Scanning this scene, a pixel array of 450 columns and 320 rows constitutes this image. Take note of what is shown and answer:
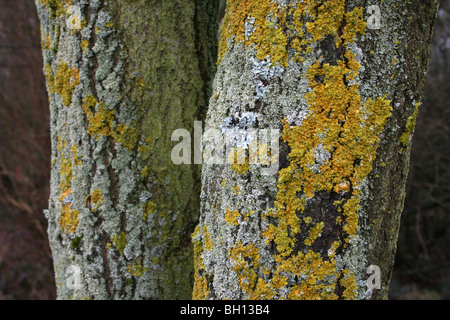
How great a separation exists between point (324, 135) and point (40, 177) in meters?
3.98

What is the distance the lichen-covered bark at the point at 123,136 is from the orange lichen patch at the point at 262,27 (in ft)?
1.35

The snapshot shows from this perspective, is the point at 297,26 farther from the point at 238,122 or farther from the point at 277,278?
the point at 277,278

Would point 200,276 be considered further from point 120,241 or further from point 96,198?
point 96,198

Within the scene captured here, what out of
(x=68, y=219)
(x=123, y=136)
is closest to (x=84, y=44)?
(x=123, y=136)

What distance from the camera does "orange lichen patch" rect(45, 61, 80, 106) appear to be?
4.46ft

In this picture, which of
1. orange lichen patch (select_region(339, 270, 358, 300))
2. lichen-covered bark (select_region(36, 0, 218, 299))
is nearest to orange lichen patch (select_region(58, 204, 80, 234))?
lichen-covered bark (select_region(36, 0, 218, 299))

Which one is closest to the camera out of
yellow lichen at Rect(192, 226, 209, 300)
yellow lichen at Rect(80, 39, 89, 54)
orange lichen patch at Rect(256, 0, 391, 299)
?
orange lichen patch at Rect(256, 0, 391, 299)

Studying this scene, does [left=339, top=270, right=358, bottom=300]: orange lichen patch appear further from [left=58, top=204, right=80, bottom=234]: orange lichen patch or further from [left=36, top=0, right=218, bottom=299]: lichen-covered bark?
[left=58, top=204, right=80, bottom=234]: orange lichen patch

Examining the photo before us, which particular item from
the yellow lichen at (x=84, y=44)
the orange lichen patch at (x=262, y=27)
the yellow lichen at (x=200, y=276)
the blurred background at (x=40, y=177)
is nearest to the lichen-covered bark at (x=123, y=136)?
the yellow lichen at (x=84, y=44)

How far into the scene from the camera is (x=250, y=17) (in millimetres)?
1049

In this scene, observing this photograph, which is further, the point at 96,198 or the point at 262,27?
the point at 96,198

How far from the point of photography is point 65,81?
1383 mm

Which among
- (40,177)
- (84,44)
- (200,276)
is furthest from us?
(40,177)
